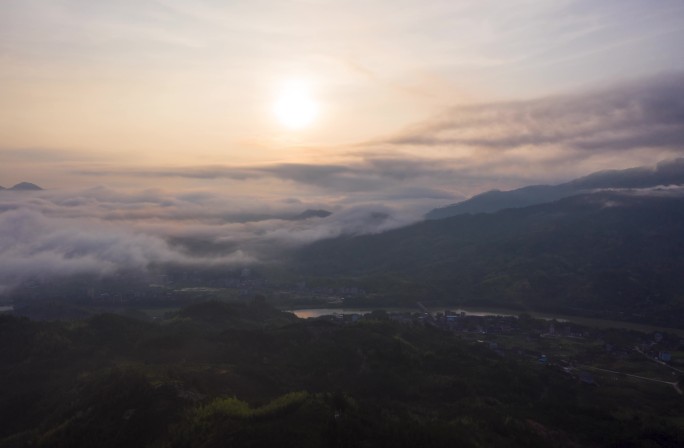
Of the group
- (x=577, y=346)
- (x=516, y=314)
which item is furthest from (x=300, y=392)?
(x=516, y=314)

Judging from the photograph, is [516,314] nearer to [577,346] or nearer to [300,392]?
[577,346]

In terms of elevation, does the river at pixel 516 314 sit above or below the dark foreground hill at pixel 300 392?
below

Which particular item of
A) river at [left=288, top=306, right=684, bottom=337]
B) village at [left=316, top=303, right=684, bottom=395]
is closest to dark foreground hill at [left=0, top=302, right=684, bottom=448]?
village at [left=316, top=303, right=684, bottom=395]

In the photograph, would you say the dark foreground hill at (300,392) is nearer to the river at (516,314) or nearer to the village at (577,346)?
the village at (577,346)

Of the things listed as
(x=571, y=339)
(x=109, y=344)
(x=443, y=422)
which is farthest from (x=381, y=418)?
(x=571, y=339)

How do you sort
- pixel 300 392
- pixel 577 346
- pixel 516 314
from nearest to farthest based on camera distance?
1. pixel 300 392
2. pixel 577 346
3. pixel 516 314

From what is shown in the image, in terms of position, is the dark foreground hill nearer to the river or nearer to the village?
the village

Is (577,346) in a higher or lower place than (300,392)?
lower

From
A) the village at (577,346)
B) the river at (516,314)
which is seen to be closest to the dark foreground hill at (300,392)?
the village at (577,346)

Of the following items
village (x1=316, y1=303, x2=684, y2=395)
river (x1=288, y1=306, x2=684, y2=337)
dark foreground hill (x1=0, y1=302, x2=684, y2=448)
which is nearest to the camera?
dark foreground hill (x1=0, y1=302, x2=684, y2=448)
